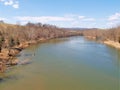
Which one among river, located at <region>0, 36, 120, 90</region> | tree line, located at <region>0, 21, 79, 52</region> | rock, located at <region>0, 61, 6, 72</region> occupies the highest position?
tree line, located at <region>0, 21, 79, 52</region>

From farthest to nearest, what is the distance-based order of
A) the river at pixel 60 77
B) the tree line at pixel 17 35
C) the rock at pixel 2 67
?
the tree line at pixel 17 35
the rock at pixel 2 67
the river at pixel 60 77

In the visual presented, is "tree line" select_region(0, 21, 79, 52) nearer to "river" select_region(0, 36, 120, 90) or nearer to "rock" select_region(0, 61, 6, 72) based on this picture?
"rock" select_region(0, 61, 6, 72)

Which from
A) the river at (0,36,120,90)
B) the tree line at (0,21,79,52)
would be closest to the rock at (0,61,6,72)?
the river at (0,36,120,90)

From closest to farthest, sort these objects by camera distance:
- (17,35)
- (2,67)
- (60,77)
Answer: (60,77), (2,67), (17,35)

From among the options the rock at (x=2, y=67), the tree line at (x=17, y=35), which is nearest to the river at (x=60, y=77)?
the rock at (x=2, y=67)

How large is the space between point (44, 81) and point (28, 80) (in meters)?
1.92

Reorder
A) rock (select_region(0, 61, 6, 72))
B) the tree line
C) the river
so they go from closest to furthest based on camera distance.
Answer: the river < rock (select_region(0, 61, 6, 72)) < the tree line

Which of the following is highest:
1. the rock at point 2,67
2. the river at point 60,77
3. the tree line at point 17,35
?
the tree line at point 17,35

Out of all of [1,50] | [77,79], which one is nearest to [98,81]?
[77,79]

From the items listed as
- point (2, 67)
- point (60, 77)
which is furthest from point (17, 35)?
point (60, 77)

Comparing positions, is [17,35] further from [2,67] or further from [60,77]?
[60,77]

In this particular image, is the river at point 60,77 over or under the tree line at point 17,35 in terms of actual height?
under

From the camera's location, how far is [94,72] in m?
28.6

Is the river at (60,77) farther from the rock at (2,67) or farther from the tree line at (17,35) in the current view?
the tree line at (17,35)
